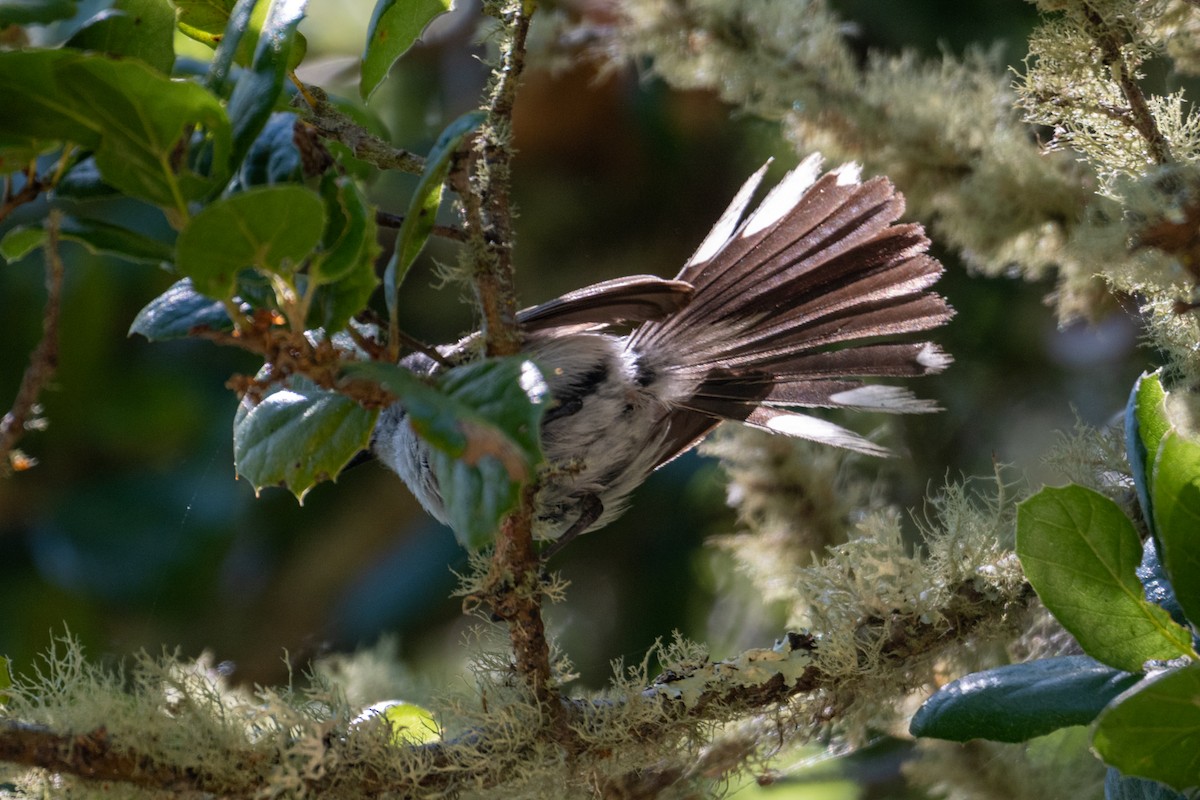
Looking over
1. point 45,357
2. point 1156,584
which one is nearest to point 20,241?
point 45,357

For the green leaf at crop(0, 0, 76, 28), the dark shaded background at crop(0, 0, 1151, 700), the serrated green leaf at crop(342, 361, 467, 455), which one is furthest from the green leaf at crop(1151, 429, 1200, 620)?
the dark shaded background at crop(0, 0, 1151, 700)

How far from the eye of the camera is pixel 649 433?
6.73 feet

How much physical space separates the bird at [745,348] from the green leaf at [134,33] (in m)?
0.62

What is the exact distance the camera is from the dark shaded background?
2.81m

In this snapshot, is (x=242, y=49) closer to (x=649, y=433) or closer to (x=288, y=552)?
(x=649, y=433)

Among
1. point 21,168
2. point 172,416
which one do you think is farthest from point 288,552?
point 21,168

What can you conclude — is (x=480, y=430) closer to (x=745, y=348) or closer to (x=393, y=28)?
(x=393, y=28)

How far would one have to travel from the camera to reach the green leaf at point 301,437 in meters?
0.98

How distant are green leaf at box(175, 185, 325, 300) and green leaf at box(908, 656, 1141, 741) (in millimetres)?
688

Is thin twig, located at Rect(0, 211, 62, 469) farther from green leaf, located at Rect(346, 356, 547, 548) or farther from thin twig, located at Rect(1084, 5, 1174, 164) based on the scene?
thin twig, located at Rect(1084, 5, 1174, 164)

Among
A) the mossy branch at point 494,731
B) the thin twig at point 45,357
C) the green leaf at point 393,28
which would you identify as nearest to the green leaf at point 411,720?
the mossy branch at point 494,731

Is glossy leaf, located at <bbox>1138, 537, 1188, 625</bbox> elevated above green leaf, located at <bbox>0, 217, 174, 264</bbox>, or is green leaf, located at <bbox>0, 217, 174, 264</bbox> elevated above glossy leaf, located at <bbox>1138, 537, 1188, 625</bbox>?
green leaf, located at <bbox>0, 217, 174, 264</bbox>

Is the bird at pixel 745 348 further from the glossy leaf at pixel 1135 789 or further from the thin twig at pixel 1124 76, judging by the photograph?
the glossy leaf at pixel 1135 789

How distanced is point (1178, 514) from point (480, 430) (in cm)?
58
